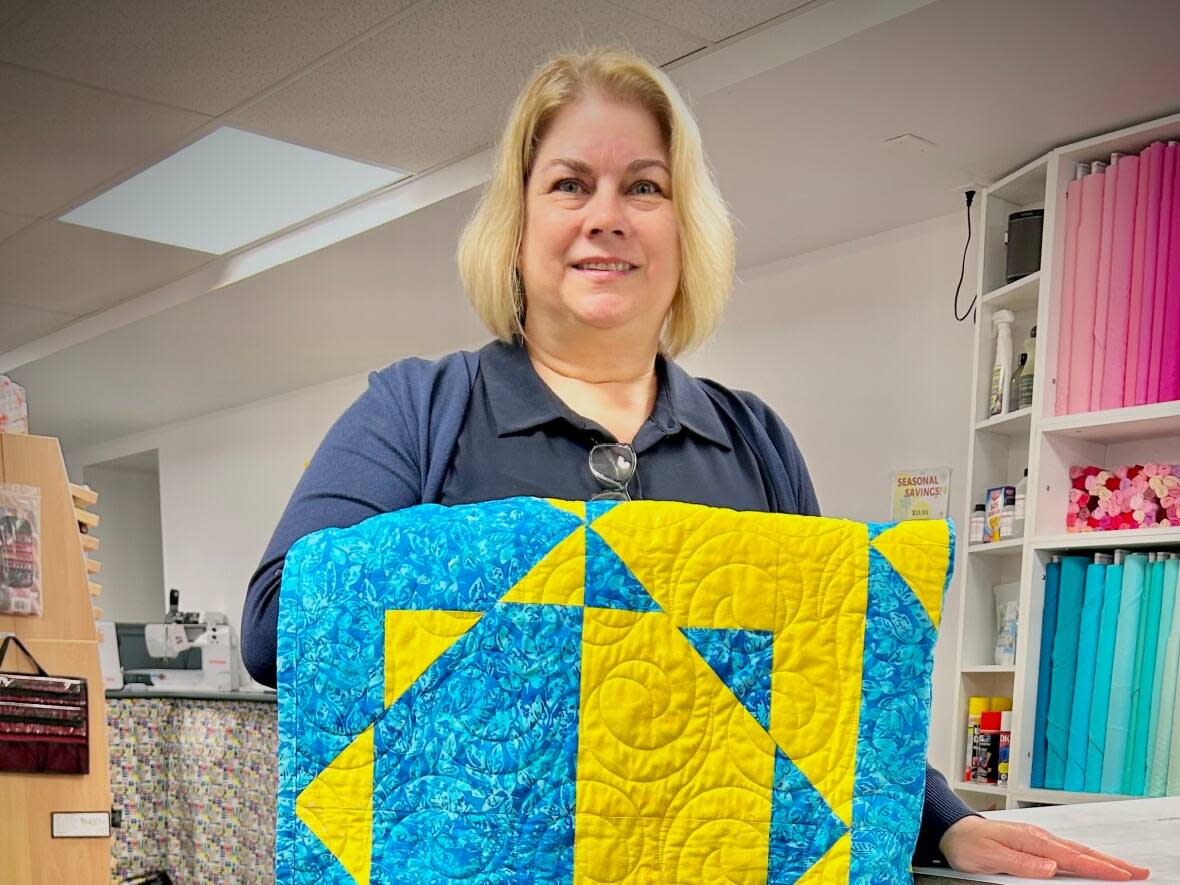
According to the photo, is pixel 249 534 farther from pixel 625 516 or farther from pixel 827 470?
pixel 625 516

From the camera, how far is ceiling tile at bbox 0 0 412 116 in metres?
3.34

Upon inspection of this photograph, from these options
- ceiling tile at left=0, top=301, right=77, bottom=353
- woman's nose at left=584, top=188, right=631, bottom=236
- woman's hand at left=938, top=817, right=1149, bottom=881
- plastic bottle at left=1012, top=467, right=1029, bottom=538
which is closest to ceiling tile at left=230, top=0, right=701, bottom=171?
plastic bottle at left=1012, top=467, right=1029, bottom=538

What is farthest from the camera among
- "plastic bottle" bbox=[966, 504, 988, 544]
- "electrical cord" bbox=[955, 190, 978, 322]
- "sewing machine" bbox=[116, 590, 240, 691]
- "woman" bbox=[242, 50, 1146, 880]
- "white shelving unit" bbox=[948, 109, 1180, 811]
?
"sewing machine" bbox=[116, 590, 240, 691]

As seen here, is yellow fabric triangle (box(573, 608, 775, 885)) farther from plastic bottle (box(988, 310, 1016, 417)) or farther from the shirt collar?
plastic bottle (box(988, 310, 1016, 417))

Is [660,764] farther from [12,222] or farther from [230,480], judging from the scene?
[230,480]

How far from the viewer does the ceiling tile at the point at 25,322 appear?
6.39 m

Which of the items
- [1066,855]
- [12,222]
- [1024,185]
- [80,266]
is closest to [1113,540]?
[1024,185]

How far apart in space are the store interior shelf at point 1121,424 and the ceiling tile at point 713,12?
138 centimetres

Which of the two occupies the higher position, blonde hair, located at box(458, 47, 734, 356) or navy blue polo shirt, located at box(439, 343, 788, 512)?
blonde hair, located at box(458, 47, 734, 356)

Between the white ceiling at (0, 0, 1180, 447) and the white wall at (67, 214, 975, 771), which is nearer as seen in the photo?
the white ceiling at (0, 0, 1180, 447)

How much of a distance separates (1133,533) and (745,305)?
2182 mm

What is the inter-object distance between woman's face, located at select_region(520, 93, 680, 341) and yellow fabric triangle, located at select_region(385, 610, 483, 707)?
0.41 metres

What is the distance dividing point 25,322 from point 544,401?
6097 mm

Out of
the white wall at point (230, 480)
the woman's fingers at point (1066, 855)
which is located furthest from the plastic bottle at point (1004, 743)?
the white wall at point (230, 480)
